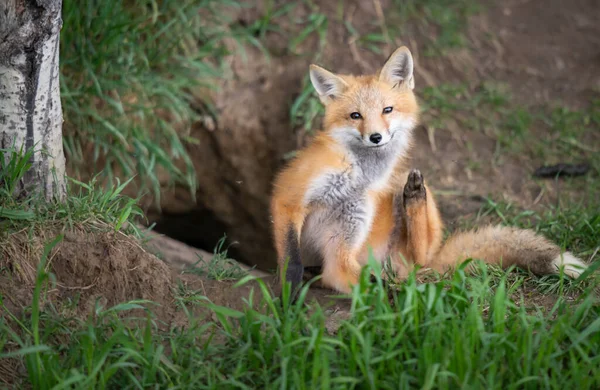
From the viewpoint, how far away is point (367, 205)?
3.54 m

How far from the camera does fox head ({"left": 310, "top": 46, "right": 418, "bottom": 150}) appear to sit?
3.41 m

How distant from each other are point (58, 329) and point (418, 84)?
3807 mm

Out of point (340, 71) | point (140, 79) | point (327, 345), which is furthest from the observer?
point (340, 71)

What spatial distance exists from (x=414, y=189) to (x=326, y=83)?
767 mm

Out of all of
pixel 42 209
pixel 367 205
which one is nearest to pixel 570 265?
pixel 367 205

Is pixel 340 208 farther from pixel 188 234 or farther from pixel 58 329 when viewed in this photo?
pixel 188 234

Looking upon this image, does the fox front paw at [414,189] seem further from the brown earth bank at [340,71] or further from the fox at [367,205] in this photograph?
the brown earth bank at [340,71]

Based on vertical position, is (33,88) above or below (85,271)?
above

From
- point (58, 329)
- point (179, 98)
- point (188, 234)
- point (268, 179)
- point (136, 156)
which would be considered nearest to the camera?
point (58, 329)

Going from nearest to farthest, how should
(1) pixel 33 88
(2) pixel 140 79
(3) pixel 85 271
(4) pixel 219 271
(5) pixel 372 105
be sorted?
(3) pixel 85 271
(1) pixel 33 88
(5) pixel 372 105
(4) pixel 219 271
(2) pixel 140 79

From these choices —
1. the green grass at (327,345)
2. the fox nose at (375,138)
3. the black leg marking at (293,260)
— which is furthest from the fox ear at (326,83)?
the green grass at (327,345)

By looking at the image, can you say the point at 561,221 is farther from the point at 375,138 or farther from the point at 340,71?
the point at 340,71

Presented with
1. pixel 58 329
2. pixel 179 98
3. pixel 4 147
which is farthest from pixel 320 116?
pixel 58 329

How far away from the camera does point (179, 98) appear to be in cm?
503
